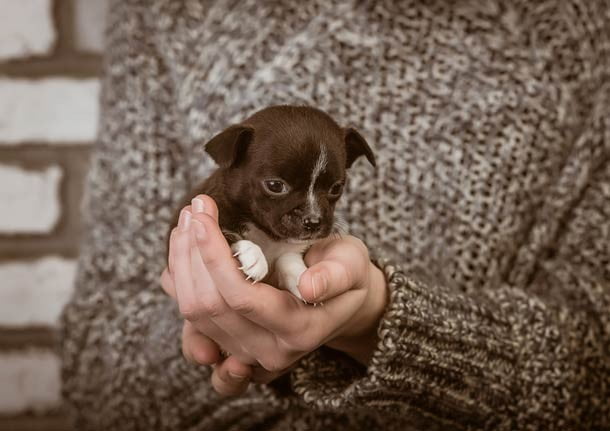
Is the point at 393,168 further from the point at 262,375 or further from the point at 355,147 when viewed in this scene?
the point at 262,375

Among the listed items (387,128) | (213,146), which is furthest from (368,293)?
(387,128)

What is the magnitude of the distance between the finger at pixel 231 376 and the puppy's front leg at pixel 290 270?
13 cm

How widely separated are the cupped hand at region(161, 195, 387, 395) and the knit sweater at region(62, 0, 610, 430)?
20 cm

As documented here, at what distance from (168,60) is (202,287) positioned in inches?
24.2

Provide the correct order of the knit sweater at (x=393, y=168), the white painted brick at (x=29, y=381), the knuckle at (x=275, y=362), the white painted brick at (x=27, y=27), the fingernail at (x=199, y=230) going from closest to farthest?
the fingernail at (x=199, y=230)
the knuckle at (x=275, y=362)
the knit sweater at (x=393, y=168)
the white painted brick at (x=27, y=27)
the white painted brick at (x=29, y=381)

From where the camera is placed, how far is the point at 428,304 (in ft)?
2.78

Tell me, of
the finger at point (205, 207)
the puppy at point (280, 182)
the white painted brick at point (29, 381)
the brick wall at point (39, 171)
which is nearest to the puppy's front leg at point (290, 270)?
the puppy at point (280, 182)

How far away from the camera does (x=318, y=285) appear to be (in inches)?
25.4

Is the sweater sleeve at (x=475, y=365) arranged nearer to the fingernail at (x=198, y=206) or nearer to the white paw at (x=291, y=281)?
the white paw at (x=291, y=281)

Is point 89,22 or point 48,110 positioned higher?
point 89,22

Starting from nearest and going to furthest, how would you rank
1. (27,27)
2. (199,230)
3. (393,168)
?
(199,230) → (393,168) → (27,27)

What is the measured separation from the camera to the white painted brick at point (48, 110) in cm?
137

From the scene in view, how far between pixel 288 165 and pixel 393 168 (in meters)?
0.42

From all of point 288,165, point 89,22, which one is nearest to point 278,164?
point 288,165
